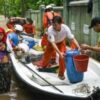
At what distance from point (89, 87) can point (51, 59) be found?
3.03 meters

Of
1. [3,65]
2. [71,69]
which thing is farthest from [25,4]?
[71,69]

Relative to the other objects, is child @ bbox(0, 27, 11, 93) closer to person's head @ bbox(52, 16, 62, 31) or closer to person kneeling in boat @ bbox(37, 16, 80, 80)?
person kneeling in boat @ bbox(37, 16, 80, 80)

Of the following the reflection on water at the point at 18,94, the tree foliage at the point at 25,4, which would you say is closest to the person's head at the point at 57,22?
the reflection on water at the point at 18,94

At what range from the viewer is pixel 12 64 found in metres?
11.9

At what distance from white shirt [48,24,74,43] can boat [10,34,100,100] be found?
87 cm

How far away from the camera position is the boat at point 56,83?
8430mm

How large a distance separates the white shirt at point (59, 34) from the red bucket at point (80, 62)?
826 mm

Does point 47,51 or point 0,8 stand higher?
point 47,51

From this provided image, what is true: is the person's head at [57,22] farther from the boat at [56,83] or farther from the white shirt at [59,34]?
the boat at [56,83]

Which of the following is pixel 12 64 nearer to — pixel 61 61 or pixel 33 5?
pixel 61 61

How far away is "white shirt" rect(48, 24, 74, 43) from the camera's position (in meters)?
10.0

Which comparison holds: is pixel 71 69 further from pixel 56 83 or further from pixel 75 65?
pixel 56 83

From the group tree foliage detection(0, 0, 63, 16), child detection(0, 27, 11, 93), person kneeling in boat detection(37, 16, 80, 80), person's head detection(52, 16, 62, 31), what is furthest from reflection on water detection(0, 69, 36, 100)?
tree foliage detection(0, 0, 63, 16)

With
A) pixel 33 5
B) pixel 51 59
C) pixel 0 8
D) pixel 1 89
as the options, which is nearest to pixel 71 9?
pixel 51 59
